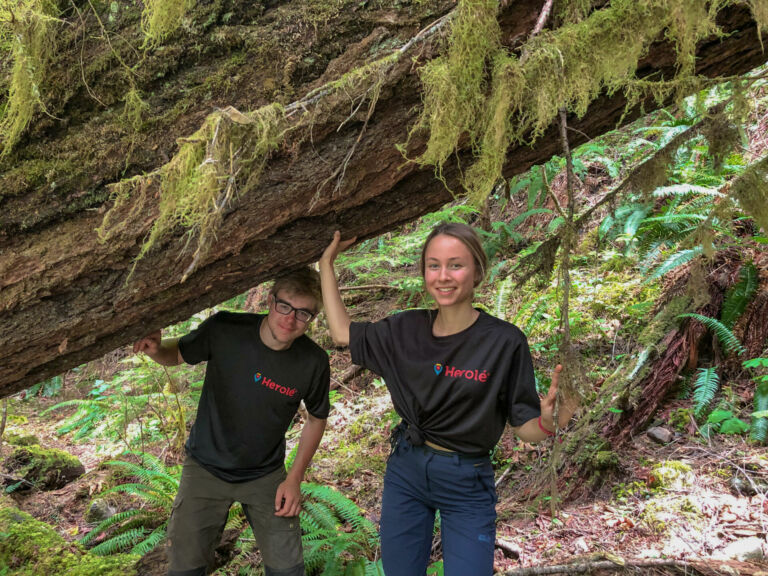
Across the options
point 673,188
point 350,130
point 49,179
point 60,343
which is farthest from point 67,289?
point 673,188

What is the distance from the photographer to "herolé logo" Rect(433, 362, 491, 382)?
2605 mm

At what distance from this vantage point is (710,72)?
101 inches

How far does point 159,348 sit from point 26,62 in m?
1.69

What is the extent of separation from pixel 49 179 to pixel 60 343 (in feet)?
2.76

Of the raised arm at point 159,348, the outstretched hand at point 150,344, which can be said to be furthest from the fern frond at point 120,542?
the outstretched hand at point 150,344

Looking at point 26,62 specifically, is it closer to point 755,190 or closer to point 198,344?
point 198,344

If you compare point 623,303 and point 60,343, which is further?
point 623,303

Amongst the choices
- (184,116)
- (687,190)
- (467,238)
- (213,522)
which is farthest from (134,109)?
(687,190)

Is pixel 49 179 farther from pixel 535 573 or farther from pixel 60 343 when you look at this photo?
pixel 535 573

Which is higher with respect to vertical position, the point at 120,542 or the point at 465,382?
the point at 465,382

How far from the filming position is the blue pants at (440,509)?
8.46 feet

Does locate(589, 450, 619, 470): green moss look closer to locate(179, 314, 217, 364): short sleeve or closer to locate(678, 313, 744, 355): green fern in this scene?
locate(678, 313, 744, 355): green fern

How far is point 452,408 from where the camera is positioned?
8.71 ft

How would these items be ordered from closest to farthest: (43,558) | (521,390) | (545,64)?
(545,64), (521,390), (43,558)
